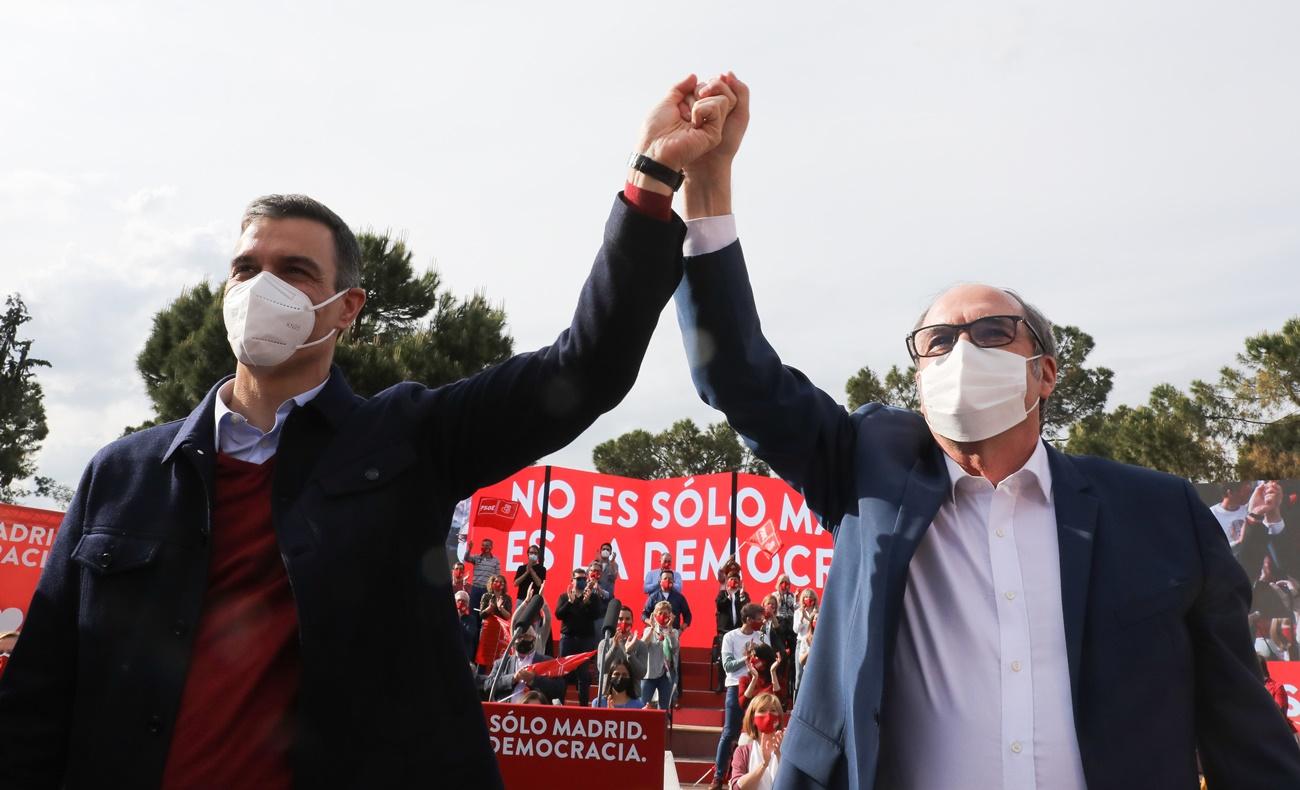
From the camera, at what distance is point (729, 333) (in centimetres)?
231

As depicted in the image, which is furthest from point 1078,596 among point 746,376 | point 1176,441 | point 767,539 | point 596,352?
point 1176,441

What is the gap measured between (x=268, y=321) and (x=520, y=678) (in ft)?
32.9

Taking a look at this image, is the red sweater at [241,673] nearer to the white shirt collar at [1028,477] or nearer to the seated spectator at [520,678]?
the white shirt collar at [1028,477]

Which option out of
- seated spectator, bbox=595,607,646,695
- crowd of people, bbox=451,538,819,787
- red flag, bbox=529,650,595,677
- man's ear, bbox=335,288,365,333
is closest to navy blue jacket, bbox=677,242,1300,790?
man's ear, bbox=335,288,365,333

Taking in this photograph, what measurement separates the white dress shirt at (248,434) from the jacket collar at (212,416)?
1 cm

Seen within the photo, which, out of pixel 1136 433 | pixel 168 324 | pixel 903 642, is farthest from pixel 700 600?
pixel 1136 433

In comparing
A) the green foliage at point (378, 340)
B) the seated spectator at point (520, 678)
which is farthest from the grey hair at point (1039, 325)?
the green foliage at point (378, 340)

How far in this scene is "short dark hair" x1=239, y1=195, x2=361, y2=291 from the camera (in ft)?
7.67

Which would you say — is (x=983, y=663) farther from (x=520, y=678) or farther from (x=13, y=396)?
(x=13, y=396)

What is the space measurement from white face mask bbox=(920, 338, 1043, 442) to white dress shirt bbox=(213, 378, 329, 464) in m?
1.34

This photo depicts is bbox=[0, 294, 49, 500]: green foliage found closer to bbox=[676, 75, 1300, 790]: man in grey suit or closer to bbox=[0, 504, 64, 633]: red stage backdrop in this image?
bbox=[0, 504, 64, 633]: red stage backdrop

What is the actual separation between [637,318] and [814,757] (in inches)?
37.2

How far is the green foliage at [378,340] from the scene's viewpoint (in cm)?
2428

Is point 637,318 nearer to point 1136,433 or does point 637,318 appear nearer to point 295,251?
point 295,251
